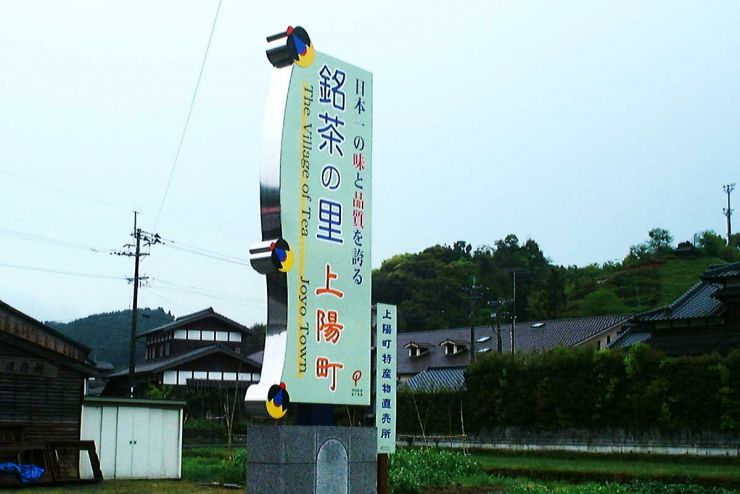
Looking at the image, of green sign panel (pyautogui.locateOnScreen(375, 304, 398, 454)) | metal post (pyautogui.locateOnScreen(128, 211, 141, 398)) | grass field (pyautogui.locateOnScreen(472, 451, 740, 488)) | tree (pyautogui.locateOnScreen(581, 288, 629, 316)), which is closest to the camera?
green sign panel (pyautogui.locateOnScreen(375, 304, 398, 454))

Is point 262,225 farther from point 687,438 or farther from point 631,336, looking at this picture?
point 631,336

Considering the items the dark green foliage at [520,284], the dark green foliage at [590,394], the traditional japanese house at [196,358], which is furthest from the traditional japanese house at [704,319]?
the dark green foliage at [520,284]

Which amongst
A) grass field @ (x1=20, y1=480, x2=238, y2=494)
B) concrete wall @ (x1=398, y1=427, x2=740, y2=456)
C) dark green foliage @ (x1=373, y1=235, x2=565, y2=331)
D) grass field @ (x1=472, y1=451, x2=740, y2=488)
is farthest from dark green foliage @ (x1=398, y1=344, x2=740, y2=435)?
dark green foliage @ (x1=373, y1=235, x2=565, y2=331)

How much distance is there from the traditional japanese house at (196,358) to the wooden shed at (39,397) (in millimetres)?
19196

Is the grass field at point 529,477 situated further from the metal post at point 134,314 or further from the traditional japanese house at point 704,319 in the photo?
the metal post at point 134,314

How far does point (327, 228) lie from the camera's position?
895cm

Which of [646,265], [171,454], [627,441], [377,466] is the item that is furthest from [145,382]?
[646,265]

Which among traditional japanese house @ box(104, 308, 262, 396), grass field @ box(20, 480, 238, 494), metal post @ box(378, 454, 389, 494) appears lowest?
grass field @ box(20, 480, 238, 494)

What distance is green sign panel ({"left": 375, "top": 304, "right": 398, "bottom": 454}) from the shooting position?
958 centimetres

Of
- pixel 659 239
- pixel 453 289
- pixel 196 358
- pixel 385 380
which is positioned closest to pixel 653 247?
pixel 659 239

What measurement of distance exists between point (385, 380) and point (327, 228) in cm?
198

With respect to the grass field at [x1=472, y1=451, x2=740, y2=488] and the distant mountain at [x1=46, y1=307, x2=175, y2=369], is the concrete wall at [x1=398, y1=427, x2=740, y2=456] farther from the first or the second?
the distant mountain at [x1=46, y1=307, x2=175, y2=369]

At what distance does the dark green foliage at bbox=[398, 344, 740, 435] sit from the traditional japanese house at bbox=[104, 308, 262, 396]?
11182 mm

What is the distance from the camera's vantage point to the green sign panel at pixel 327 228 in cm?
849
